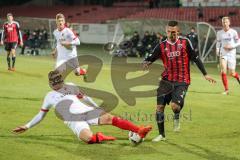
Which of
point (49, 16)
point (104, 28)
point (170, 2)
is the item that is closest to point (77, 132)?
point (104, 28)

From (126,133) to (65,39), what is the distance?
6.79 metres

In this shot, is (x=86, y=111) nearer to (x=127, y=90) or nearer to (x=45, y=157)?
(x=45, y=157)

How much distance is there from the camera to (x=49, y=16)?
166 ft

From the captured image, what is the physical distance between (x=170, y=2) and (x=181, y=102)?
37.1m

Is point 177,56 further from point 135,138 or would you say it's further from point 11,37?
point 11,37

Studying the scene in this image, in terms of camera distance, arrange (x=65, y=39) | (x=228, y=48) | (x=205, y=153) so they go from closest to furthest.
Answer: (x=205, y=153)
(x=65, y=39)
(x=228, y=48)

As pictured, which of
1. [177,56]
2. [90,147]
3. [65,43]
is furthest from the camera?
[65,43]

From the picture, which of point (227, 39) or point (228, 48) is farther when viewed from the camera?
point (227, 39)

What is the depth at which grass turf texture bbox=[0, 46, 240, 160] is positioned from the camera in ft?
27.2

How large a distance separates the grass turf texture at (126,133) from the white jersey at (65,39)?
110 cm

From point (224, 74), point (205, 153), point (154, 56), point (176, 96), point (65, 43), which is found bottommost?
point (224, 74)

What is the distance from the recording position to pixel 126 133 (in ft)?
32.9

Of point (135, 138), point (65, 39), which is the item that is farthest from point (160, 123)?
point (65, 39)

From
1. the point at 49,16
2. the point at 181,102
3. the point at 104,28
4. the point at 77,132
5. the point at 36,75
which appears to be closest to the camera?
the point at 77,132
